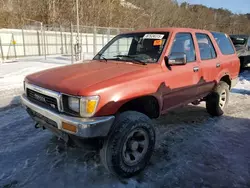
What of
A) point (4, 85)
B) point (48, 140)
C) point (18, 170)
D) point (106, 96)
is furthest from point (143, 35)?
point (4, 85)

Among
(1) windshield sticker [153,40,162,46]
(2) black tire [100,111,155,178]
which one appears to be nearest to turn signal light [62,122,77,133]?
(2) black tire [100,111,155,178]

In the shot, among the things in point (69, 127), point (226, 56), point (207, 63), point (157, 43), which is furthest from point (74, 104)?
point (226, 56)

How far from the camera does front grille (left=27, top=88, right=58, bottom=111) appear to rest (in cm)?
264

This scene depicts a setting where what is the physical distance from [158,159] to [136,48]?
1823 mm

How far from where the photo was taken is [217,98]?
472cm

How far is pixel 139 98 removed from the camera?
9.55ft

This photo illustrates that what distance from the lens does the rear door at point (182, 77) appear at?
3.32m

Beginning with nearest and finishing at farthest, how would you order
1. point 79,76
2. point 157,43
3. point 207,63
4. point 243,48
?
point 79,76, point 157,43, point 207,63, point 243,48

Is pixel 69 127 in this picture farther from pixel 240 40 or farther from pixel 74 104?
pixel 240 40

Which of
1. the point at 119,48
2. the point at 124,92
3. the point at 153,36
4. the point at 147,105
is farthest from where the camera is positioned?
the point at 119,48

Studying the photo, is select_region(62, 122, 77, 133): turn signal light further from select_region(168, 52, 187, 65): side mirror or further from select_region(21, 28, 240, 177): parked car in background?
select_region(168, 52, 187, 65): side mirror

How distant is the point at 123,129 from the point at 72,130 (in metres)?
0.58

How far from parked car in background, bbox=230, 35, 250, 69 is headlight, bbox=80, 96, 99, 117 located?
9.63m

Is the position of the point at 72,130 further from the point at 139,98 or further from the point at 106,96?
the point at 139,98
